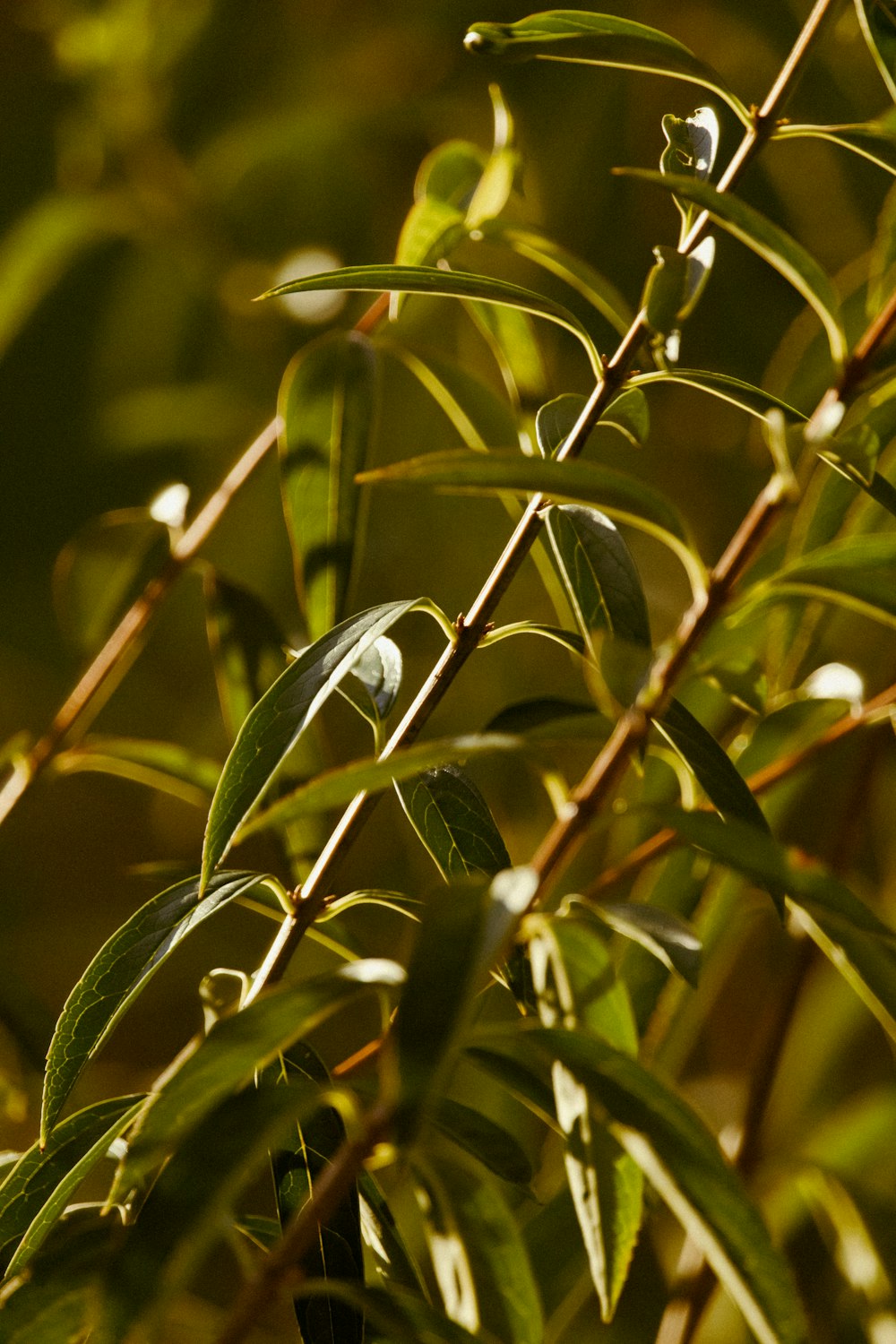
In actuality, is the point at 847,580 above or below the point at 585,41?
below

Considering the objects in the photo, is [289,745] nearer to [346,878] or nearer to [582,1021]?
[582,1021]

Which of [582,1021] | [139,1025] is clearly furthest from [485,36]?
[139,1025]

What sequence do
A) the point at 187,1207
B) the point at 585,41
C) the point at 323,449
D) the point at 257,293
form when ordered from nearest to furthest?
the point at 187,1207
the point at 585,41
the point at 323,449
the point at 257,293

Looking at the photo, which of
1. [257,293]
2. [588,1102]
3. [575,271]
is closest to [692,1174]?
[588,1102]

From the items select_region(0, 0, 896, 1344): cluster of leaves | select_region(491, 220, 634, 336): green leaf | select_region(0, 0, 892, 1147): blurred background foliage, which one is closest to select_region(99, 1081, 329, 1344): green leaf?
select_region(0, 0, 896, 1344): cluster of leaves

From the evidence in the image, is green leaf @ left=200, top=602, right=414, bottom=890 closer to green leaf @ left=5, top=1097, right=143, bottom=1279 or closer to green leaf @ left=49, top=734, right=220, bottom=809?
green leaf @ left=5, top=1097, right=143, bottom=1279

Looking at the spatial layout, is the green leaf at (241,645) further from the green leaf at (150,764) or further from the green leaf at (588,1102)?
the green leaf at (588,1102)

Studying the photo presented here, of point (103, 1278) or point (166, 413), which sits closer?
point (103, 1278)

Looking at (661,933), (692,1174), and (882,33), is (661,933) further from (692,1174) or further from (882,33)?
(882,33)
